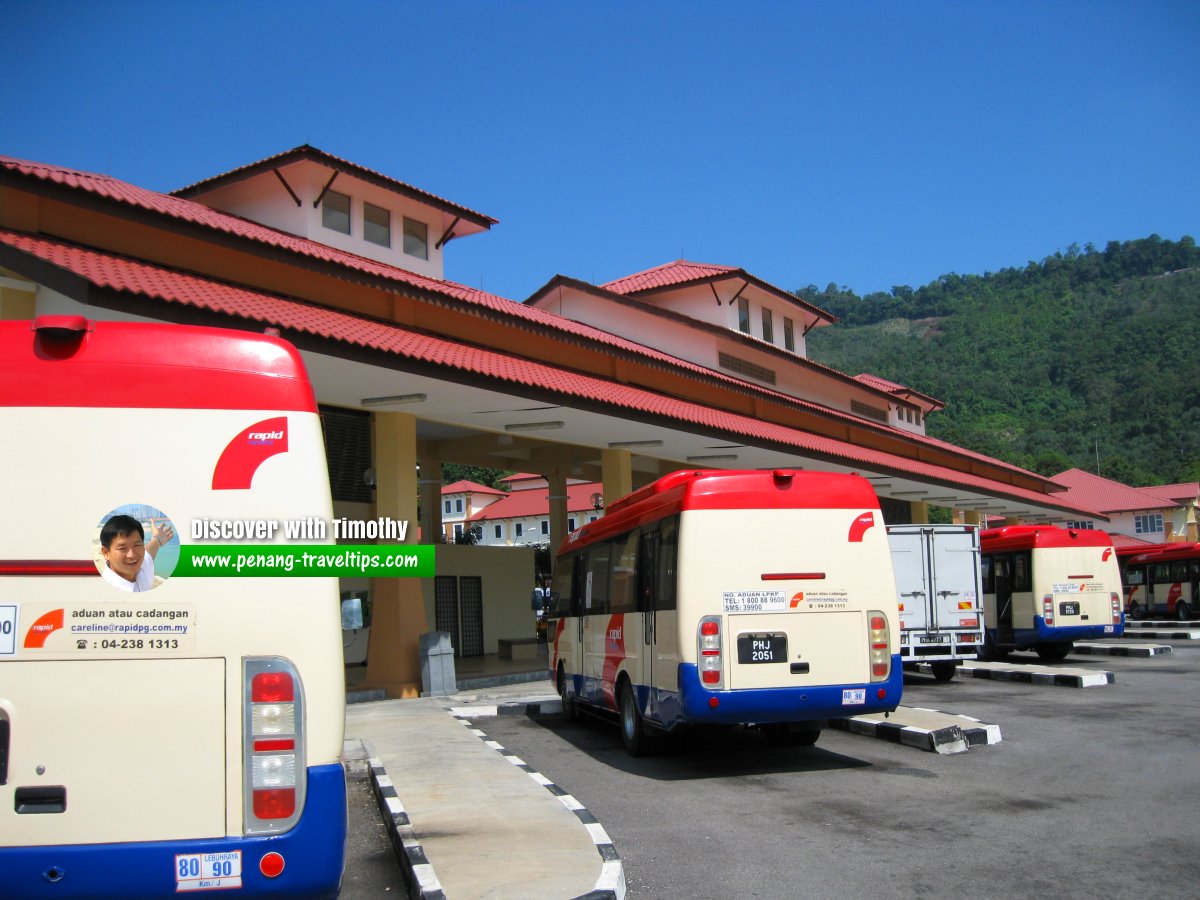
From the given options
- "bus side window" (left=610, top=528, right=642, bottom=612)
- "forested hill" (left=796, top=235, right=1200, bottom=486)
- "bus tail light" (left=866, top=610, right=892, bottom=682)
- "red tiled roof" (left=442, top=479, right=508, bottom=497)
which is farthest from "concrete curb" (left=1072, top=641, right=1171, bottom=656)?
"forested hill" (left=796, top=235, right=1200, bottom=486)

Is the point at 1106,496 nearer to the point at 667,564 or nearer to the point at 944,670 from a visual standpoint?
the point at 944,670

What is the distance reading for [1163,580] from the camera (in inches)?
1646

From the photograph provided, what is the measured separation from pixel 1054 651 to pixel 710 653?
675 inches

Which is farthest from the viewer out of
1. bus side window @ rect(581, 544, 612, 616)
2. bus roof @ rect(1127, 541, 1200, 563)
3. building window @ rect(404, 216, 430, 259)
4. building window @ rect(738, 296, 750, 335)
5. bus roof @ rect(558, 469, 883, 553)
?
bus roof @ rect(1127, 541, 1200, 563)

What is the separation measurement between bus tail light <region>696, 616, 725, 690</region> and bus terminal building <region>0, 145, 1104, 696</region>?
632 centimetres

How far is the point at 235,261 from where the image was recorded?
54.5 feet

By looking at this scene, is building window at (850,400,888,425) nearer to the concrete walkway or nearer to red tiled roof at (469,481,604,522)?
red tiled roof at (469,481,604,522)

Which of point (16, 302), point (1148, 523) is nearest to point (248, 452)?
point (16, 302)

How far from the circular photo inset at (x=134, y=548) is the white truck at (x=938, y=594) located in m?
15.5

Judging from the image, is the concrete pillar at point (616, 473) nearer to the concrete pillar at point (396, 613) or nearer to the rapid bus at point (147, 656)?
the concrete pillar at point (396, 613)

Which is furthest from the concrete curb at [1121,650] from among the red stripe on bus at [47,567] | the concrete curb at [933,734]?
the red stripe on bus at [47,567]

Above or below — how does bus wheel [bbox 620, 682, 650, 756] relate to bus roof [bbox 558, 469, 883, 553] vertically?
below

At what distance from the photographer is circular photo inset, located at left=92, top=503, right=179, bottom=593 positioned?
14.6ft

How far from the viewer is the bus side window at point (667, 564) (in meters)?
10.4
